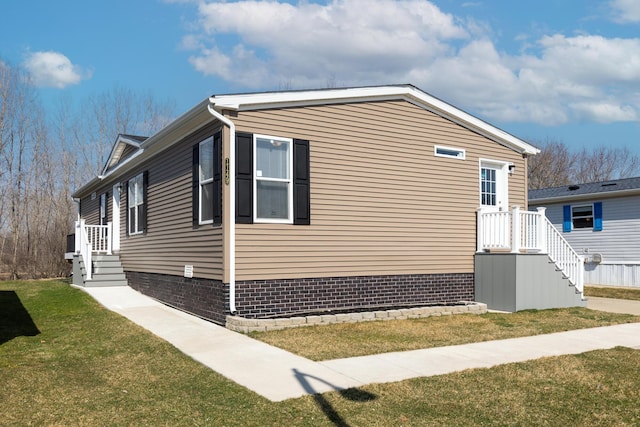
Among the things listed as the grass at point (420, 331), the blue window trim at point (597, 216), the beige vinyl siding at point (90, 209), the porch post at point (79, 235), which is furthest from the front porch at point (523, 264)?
the beige vinyl siding at point (90, 209)

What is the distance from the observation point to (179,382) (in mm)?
5797

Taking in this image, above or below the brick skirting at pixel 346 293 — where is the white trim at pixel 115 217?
above

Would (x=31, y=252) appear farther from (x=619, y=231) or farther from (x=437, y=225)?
(x=619, y=231)

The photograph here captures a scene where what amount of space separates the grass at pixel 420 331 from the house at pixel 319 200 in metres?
1.17

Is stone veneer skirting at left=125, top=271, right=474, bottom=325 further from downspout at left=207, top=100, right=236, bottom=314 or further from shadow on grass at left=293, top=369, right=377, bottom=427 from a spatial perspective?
shadow on grass at left=293, top=369, right=377, bottom=427

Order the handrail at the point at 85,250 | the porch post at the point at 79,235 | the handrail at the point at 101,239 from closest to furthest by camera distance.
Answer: the handrail at the point at 85,250 → the porch post at the point at 79,235 → the handrail at the point at 101,239

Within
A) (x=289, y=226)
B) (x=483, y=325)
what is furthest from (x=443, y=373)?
(x=289, y=226)

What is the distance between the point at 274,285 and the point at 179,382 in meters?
3.75

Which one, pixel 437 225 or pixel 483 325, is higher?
pixel 437 225

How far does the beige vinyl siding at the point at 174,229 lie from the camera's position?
9703 mm

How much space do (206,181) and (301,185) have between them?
174 centimetres

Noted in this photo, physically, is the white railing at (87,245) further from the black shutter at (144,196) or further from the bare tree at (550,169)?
the bare tree at (550,169)

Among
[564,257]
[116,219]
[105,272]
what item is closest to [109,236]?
[116,219]

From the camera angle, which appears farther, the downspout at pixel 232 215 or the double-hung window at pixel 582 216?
the double-hung window at pixel 582 216
